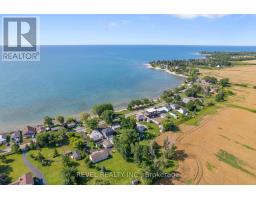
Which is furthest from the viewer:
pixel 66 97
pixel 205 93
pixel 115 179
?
pixel 205 93

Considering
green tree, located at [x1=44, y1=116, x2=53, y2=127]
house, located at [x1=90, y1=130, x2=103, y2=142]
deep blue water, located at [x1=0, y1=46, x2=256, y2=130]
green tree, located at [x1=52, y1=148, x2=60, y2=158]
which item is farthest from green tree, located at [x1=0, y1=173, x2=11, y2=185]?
deep blue water, located at [x1=0, y1=46, x2=256, y2=130]

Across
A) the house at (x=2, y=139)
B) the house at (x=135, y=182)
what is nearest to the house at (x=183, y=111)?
the house at (x=135, y=182)

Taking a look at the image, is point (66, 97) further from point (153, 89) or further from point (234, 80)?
point (234, 80)

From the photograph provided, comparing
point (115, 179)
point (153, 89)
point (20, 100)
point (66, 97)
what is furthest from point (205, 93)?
point (20, 100)

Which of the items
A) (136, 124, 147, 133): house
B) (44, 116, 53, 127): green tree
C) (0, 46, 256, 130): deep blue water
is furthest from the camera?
(0, 46, 256, 130): deep blue water

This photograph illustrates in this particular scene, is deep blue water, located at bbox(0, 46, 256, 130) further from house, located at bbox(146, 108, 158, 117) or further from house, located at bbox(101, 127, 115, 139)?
house, located at bbox(101, 127, 115, 139)

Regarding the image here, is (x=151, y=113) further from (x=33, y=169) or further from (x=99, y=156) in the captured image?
(x=33, y=169)

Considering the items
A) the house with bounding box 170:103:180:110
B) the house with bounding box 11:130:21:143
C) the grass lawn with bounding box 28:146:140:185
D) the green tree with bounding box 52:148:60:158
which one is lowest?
the grass lawn with bounding box 28:146:140:185
